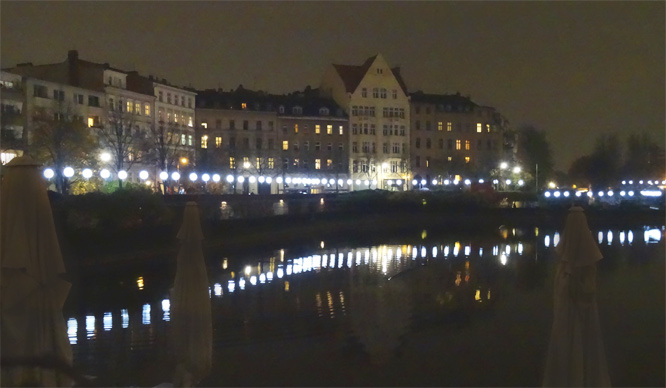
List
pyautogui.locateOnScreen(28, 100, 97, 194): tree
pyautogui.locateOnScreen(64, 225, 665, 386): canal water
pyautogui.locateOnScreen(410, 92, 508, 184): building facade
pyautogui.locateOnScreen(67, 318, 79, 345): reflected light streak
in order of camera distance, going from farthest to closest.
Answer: pyautogui.locateOnScreen(410, 92, 508, 184): building facade
pyautogui.locateOnScreen(28, 100, 97, 194): tree
pyautogui.locateOnScreen(67, 318, 79, 345): reflected light streak
pyautogui.locateOnScreen(64, 225, 665, 386): canal water

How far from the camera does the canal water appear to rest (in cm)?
1130

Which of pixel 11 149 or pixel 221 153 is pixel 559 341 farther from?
pixel 221 153

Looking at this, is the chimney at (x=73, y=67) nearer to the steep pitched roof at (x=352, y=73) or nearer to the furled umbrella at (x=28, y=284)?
the steep pitched roof at (x=352, y=73)

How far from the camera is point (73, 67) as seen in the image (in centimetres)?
6919

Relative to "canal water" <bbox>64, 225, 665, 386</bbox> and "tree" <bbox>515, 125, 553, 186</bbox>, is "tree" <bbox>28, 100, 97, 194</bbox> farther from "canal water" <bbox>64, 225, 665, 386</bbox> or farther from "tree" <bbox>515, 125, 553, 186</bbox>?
"tree" <bbox>515, 125, 553, 186</bbox>

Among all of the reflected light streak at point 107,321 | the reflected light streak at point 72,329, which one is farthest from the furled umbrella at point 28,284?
the reflected light streak at point 107,321

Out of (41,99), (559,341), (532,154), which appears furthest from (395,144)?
(559,341)

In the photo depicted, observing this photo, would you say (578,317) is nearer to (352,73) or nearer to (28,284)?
(28,284)

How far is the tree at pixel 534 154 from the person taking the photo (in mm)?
104750

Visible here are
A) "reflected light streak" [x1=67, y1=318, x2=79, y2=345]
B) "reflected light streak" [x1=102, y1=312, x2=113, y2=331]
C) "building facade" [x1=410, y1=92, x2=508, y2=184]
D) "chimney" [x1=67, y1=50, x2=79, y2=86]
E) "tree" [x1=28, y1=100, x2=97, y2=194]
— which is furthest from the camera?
"building facade" [x1=410, y1=92, x2=508, y2=184]

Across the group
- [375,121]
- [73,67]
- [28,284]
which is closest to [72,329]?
[28,284]

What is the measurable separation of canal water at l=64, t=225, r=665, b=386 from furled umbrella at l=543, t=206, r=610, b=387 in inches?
129

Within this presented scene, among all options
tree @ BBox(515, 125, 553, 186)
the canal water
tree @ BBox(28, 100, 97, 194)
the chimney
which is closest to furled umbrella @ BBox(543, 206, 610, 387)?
the canal water

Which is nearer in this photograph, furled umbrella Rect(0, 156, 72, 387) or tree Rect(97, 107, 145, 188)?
furled umbrella Rect(0, 156, 72, 387)
